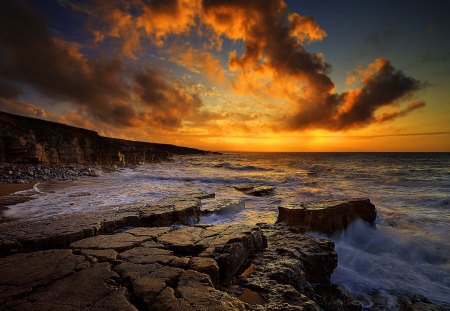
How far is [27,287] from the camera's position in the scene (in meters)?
2.52

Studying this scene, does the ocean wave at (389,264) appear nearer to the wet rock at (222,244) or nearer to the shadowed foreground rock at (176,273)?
the shadowed foreground rock at (176,273)

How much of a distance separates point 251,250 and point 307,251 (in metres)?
1.03

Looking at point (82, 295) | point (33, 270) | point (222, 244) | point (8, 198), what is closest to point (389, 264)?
point (222, 244)

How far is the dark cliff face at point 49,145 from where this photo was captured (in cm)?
2159

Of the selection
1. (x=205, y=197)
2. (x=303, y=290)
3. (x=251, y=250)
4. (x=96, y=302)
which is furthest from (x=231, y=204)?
(x=96, y=302)

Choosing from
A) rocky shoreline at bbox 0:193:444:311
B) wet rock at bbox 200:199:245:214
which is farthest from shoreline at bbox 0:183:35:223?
wet rock at bbox 200:199:245:214

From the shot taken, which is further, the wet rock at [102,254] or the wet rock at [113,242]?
the wet rock at [113,242]

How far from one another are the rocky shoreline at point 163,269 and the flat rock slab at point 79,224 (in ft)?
0.06

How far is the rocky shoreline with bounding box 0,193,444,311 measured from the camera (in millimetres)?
2395

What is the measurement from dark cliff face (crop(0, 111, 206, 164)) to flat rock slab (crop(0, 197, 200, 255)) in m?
21.2

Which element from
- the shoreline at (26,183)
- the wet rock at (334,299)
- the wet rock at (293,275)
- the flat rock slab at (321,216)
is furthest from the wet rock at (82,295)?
the shoreline at (26,183)

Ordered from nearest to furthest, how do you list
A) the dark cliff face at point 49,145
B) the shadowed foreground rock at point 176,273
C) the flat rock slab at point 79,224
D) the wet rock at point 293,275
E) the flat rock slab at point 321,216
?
the shadowed foreground rock at point 176,273 < the wet rock at point 293,275 < the flat rock slab at point 79,224 < the flat rock slab at point 321,216 < the dark cliff face at point 49,145

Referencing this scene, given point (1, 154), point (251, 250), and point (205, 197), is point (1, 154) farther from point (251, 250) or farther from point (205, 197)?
point (251, 250)

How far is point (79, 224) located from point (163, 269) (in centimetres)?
281
